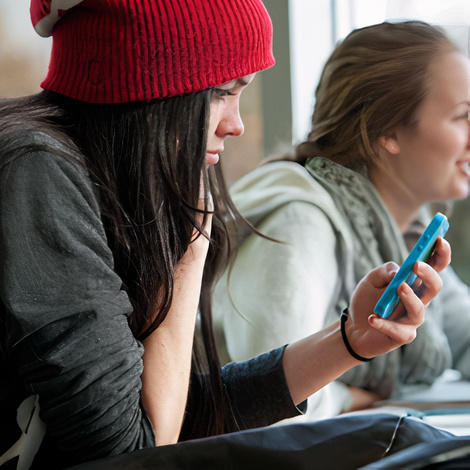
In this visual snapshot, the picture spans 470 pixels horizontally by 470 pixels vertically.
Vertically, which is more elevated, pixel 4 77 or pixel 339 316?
pixel 4 77

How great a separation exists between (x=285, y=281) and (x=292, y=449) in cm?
30

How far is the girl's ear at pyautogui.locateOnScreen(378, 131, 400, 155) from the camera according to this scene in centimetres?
89

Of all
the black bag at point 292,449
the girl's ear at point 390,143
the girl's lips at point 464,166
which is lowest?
the black bag at point 292,449

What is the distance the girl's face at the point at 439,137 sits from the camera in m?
0.87

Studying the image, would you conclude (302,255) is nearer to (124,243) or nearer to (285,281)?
(285,281)

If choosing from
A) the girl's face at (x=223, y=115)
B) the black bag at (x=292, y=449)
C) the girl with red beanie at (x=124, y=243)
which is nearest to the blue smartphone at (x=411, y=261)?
the girl with red beanie at (x=124, y=243)

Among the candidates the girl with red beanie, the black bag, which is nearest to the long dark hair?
the girl with red beanie

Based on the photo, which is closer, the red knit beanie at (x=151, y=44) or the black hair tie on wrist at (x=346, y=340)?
the red knit beanie at (x=151, y=44)

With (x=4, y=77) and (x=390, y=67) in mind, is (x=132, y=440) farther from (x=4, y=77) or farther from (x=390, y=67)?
(x=4, y=77)

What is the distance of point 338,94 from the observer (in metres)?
0.91

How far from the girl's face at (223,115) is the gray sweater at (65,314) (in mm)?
155

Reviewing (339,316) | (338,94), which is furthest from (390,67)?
(339,316)

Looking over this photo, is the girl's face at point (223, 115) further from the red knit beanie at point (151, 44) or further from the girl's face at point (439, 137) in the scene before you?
the girl's face at point (439, 137)

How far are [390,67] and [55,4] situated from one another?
394 mm
